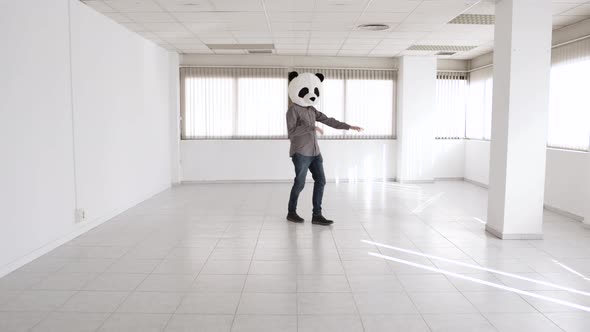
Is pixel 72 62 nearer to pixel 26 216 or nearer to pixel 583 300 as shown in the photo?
pixel 26 216

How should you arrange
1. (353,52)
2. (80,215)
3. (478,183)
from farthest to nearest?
(478,183)
(353,52)
(80,215)

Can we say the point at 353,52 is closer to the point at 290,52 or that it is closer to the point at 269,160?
the point at 290,52

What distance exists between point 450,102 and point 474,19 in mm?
4107

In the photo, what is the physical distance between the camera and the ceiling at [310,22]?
595cm

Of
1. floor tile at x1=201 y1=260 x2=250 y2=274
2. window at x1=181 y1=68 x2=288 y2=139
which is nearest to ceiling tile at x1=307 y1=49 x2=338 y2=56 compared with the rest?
window at x1=181 y1=68 x2=288 y2=139

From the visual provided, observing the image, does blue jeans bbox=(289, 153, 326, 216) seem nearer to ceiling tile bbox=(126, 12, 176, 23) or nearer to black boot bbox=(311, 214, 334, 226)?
black boot bbox=(311, 214, 334, 226)

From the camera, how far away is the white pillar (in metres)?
5.18

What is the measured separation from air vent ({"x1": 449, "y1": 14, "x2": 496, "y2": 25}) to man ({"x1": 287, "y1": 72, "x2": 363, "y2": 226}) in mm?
2202

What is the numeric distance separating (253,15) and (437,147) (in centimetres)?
577

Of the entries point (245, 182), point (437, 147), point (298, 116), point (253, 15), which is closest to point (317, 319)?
point (298, 116)

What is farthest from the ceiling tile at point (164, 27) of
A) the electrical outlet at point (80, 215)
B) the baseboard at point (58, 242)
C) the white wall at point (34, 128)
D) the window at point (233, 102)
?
the electrical outlet at point (80, 215)

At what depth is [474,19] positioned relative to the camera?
686 centimetres

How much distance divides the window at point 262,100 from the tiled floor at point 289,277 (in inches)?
149

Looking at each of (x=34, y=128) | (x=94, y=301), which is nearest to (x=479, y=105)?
(x=34, y=128)
